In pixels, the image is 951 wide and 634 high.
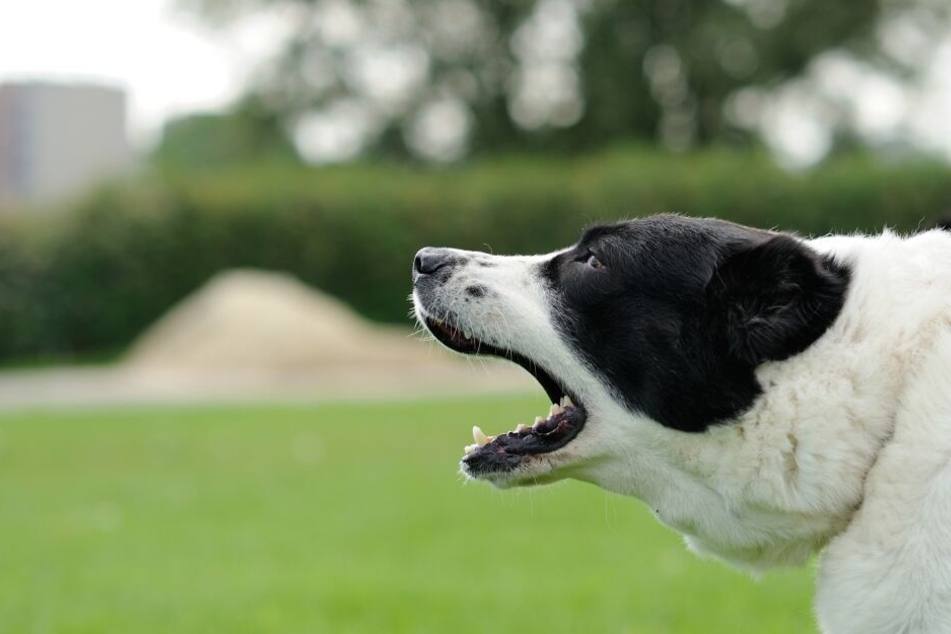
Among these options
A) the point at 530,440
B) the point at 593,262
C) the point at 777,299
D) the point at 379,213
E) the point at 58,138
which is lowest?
the point at 379,213

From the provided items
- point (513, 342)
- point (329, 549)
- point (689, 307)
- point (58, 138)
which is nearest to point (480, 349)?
point (513, 342)

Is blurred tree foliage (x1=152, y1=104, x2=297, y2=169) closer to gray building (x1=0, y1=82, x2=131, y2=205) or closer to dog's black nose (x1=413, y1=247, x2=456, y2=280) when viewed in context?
gray building (x1=0, y1=82, x2=131, y2=205)

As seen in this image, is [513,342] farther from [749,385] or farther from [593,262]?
[749,385]

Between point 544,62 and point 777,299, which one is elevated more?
point 777,299

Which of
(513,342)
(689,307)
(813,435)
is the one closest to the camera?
(813,435)

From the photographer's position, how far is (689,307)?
3254 mm

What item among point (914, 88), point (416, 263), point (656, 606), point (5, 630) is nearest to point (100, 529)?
point (5, 630)

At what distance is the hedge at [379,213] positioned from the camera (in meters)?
22.5

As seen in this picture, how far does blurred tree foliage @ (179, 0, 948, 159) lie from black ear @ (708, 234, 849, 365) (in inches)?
1131

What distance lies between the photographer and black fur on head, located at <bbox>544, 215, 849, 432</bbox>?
303 cm

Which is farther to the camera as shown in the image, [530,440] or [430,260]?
[430,260]

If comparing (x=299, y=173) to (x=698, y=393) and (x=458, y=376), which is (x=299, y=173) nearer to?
(x=458, y=376)

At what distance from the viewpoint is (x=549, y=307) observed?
349 centimetres

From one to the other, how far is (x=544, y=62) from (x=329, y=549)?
27367 millimetres
